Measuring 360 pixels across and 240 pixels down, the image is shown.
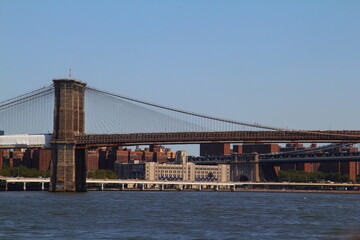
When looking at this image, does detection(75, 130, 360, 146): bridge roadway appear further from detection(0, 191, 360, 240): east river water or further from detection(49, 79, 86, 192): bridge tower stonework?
detection(0, 191, 360, 240): east river water

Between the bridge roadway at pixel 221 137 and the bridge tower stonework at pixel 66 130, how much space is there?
5.72 ft

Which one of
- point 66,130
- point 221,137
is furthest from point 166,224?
point 66,130

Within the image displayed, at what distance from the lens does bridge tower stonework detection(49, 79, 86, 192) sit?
349ft

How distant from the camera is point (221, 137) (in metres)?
100

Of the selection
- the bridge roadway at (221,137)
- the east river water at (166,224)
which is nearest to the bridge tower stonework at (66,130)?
the bridge roadway at (221,137)

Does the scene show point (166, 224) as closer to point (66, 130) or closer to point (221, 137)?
point (221, 137)

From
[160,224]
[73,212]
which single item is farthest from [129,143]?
[160,224]

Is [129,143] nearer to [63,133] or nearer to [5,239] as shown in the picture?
[63,133]

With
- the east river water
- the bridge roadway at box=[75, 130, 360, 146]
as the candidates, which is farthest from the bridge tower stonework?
the east river water

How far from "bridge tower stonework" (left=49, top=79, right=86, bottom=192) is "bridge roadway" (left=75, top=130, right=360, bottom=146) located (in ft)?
5.72

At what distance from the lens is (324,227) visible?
1891 inches

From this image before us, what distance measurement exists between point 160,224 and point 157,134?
5550 cm

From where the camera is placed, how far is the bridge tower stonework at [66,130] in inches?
4186

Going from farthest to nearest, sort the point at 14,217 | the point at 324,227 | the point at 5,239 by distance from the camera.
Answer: the point at 14,217, the point at 324,227, the point at 5,239
